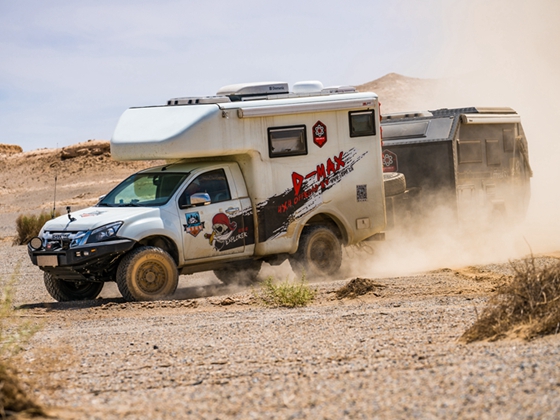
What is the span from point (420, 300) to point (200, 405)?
541cm

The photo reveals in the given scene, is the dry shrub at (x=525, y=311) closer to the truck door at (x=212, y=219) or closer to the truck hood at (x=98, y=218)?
the truck door at (x=212, y=219)

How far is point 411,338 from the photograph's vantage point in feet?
26.3

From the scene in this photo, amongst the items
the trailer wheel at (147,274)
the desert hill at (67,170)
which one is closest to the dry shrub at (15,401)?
the trailer wheel at (147,274)

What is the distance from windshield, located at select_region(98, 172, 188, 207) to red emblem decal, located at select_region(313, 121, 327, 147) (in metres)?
2.29

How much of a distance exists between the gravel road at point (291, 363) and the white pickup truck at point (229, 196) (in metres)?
0.96

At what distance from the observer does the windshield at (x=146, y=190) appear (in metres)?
12.7

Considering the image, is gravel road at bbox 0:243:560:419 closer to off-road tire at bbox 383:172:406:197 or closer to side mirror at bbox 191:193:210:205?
side mirror at bbox 191:193:210:205

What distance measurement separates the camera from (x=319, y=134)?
45.9 ft

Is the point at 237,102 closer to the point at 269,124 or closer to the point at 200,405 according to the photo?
the point at 269,124

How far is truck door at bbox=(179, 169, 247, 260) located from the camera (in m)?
12.6

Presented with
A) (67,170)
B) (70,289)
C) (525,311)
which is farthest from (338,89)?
(67,170)

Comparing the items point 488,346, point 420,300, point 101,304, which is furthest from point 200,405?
point 101,304

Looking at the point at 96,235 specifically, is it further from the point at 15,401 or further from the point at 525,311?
the point at 15,401

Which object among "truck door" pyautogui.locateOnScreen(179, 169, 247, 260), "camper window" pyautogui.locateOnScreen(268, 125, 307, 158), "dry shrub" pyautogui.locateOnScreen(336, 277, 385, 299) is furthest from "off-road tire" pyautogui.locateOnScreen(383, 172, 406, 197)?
"dry shrub" pyautogui.locateOnScreen(336, 277, 385, 299)
